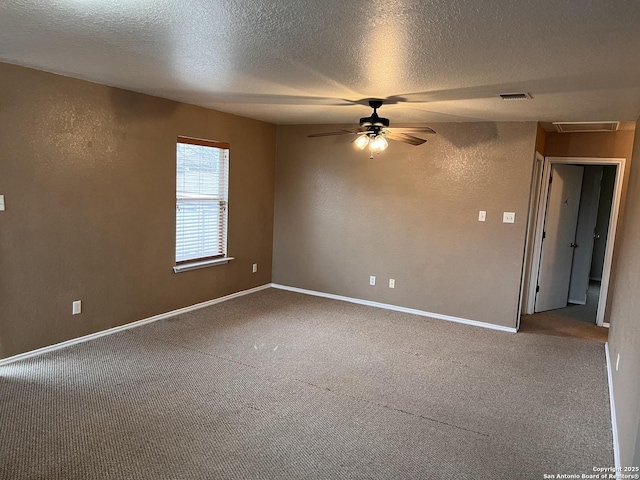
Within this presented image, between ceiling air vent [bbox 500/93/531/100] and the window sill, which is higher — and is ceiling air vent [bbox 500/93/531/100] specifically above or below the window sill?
above

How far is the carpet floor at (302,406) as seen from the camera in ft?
7.77

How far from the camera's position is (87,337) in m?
3.91

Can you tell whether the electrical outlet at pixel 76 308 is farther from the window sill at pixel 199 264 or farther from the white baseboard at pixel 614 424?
the white baseboard at pixel 614 424

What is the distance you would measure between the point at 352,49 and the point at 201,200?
3.03 metres

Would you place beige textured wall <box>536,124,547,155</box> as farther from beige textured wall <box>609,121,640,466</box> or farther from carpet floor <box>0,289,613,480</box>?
carpet floor <box>0,289,613,480</box>

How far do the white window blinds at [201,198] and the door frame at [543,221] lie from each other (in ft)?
11.7

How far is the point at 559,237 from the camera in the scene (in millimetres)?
5789

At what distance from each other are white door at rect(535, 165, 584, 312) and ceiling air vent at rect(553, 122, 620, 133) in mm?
557

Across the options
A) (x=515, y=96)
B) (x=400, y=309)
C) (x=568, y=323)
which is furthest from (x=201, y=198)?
(x=568, y=323)

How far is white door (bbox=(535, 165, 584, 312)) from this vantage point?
18.3 ft

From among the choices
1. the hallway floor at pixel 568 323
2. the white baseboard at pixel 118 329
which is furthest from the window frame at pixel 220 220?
the hallway floor at pixel 568 323

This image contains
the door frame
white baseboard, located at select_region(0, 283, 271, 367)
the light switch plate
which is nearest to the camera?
white baseboard, located at select_region(0, 283, 271, 367)

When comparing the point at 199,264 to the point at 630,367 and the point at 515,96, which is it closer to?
the point at 515,96

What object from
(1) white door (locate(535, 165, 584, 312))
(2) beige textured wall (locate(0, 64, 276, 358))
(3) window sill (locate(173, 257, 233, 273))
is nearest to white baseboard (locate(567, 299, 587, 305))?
(1) white door (locate(535, 165, 584, 312))
